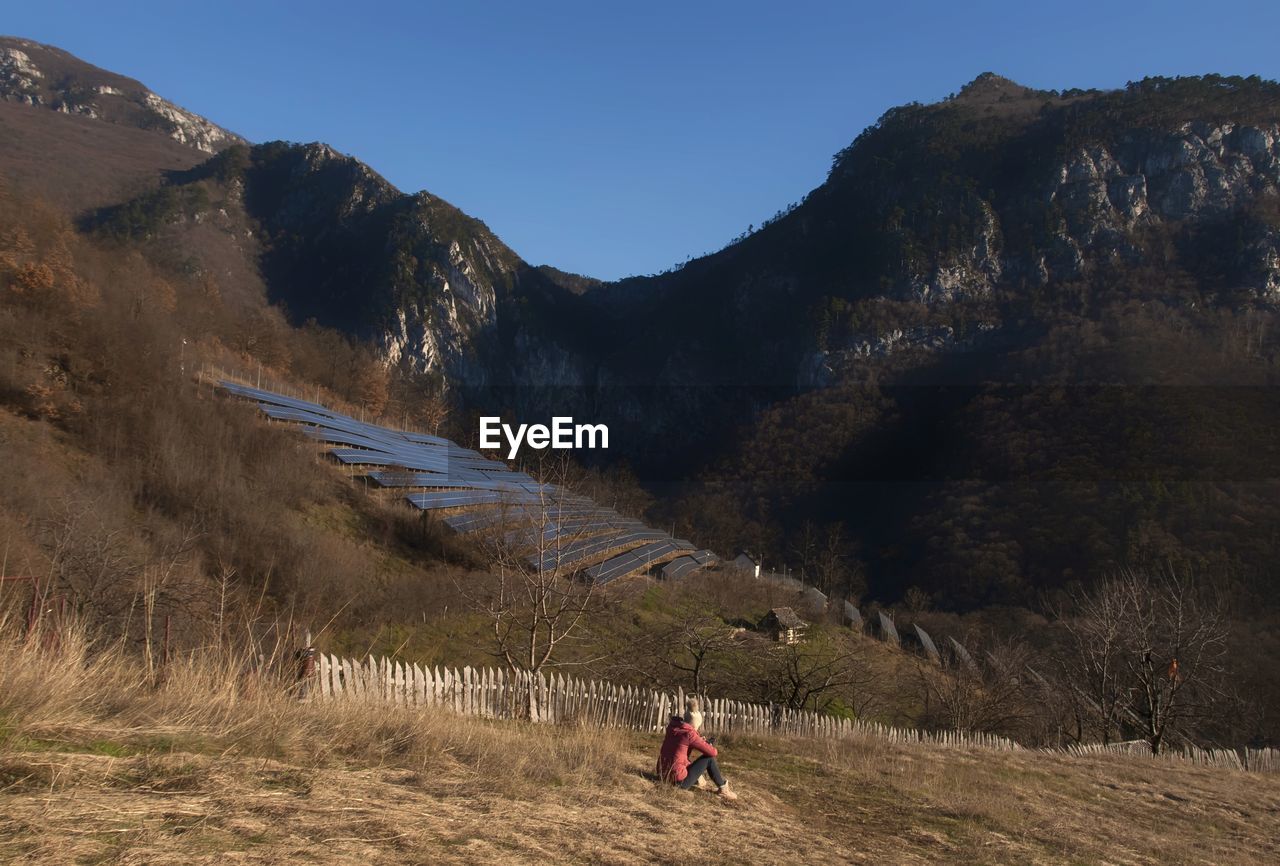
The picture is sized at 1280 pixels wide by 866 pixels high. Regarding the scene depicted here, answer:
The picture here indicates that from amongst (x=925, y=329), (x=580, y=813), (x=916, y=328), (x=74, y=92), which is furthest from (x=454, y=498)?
(x=74, y=92)

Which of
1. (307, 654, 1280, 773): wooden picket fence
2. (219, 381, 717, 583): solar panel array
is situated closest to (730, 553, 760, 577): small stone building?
(219, 381, 717, 583): solar panel array

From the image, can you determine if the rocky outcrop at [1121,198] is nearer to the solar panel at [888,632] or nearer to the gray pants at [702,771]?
the solar panel at [888,632]

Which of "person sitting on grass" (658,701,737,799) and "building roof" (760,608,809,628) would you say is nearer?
"person sitting on grass" (658,701,737,799)

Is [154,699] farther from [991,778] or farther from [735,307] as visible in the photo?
[735,307]

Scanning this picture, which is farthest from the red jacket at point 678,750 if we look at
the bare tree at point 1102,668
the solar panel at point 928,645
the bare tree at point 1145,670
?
the solar panel at point 928,645

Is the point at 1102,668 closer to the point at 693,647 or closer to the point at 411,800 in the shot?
the point at 693,647

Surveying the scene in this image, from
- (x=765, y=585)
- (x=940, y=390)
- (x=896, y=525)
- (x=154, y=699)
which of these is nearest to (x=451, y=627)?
(x=154, y=699)

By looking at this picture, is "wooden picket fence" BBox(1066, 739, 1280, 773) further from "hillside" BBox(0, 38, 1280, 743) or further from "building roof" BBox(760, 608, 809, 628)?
"building roof" BBox(760, 608, 809, 628)
